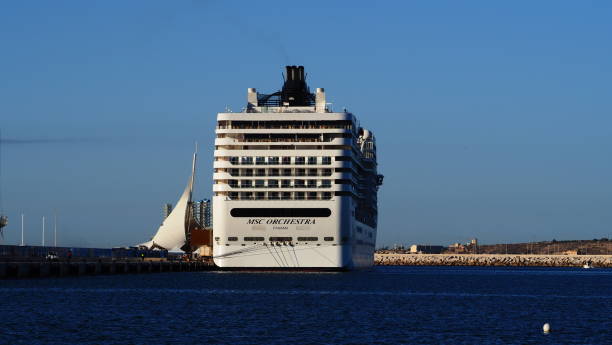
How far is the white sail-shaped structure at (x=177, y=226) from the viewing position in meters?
140

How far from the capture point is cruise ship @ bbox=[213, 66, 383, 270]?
91.8m

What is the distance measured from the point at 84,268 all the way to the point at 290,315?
50.6m

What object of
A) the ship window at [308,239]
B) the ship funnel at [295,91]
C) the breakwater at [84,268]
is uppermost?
the ship funnel at [295,91]

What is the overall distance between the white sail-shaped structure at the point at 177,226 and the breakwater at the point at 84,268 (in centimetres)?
999

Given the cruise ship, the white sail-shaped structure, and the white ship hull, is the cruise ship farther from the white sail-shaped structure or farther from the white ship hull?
the white sail-shaped structure

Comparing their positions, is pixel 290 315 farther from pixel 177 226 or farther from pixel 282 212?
pixel 177 226

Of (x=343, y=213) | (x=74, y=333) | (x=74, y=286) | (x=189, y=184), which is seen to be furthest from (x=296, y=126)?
(x=74, y=333)

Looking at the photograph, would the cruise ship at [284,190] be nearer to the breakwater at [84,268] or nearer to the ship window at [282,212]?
the ship window at [282,212]

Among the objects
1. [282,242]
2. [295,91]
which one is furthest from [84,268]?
[295,91]

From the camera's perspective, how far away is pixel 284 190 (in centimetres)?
9294

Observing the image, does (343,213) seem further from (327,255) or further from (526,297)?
(526,297)

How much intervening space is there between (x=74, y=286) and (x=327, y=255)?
22.1 m

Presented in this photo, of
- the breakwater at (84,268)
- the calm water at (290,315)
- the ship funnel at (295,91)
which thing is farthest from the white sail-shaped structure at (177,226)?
the calm water at (290,315)

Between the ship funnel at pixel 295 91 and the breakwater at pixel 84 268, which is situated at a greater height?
the ship funnel at pixel 295 91
